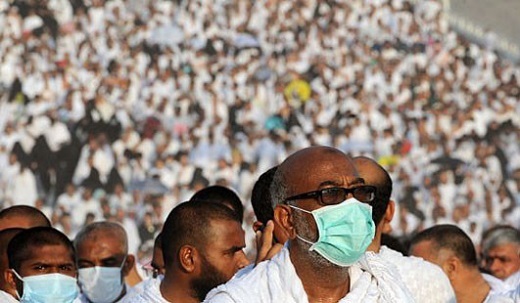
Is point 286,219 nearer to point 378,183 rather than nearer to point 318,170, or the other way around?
point 318,170

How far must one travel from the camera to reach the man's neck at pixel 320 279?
3842 mm

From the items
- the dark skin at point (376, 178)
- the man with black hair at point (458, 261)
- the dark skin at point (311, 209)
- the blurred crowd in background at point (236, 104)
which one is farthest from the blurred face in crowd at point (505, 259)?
the blurred crowd in background at point (236, 104)

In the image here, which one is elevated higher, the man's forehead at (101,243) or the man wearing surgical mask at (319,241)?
the man wearing surgical mask at (319,241)

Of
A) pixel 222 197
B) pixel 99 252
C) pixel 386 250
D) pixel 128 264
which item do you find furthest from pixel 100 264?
pixel 386 250

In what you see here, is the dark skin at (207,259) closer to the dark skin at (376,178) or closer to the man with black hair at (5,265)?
the dark skin at (376,178)

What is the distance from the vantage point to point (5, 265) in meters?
5.41

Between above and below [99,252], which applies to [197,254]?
above

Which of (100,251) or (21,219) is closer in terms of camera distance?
(21,219)

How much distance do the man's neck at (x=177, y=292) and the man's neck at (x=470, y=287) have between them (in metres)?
1.40

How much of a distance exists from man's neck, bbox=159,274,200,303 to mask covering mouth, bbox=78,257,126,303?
68.6 inches

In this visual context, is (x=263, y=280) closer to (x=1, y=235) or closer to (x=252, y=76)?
(x=1, y=235)

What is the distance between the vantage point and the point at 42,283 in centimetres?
513

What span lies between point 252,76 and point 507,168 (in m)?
5.33

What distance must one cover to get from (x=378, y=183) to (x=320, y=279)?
118cm
